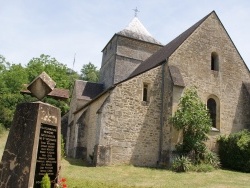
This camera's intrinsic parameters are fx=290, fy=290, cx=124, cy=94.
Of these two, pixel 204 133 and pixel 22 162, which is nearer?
pixel 22 162

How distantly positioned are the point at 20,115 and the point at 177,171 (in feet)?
32.6

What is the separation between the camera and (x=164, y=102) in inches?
669

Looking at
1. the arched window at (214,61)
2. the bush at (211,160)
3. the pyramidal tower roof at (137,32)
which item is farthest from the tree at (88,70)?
the bush at (211,160)

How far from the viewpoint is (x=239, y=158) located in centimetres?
1633

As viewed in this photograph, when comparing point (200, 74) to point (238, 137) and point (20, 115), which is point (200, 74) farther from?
point (20, 115)

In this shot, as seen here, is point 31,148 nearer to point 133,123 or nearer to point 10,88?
point 133,123

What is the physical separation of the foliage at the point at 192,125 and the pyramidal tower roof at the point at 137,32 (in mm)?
14475

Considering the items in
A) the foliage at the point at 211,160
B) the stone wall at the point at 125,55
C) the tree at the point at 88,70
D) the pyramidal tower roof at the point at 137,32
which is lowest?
the foliage at the point at 211,160

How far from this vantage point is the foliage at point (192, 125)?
1530 cm

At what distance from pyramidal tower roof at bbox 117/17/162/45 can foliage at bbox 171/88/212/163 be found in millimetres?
14475

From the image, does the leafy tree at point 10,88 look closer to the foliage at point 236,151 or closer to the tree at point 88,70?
the tree at point 88,70

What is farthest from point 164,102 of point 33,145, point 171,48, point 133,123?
point 33,145

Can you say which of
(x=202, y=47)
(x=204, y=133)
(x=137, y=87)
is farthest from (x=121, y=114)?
(x=202, y=47)

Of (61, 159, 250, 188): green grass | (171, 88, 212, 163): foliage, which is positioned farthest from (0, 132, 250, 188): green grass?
(171, 88, 212, 163): foliage
